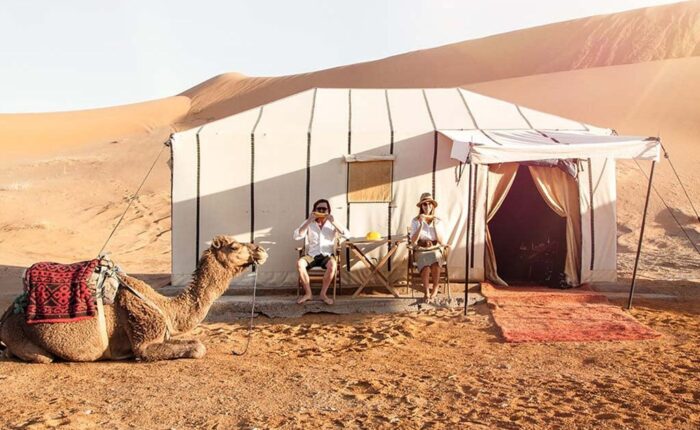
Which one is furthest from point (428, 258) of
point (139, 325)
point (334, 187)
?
point (139, 325)

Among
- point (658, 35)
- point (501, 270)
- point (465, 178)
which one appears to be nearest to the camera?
point (465, 178)

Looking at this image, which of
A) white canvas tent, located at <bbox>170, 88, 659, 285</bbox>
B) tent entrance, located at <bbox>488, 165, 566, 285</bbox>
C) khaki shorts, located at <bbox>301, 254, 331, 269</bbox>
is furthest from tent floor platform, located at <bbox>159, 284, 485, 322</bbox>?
tent entrance, located at <bbox>488, 165, 566, 285</bbox>

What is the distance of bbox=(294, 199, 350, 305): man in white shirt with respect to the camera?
294 inches

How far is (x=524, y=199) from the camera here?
970cm

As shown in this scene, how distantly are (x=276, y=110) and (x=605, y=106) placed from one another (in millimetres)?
22011

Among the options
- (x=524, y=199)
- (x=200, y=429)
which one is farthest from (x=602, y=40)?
(x=200, y=429)

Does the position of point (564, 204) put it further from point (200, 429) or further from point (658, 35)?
point (658, 35)

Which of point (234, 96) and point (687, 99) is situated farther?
point (234, 96)

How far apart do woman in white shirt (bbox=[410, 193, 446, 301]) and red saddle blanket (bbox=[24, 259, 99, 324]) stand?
395 cm

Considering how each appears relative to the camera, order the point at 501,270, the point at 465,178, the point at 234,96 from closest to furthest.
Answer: the point at 465,178
the point at 501,270
the point at 234,96

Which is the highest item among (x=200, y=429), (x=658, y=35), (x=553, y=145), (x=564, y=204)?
(x=658, y=35)

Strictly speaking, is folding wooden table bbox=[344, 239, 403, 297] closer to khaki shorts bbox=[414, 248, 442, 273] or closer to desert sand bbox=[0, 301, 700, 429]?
khaki shorts bbox=[414, 248, 442, 273]

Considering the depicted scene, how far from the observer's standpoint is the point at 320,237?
24.7ft

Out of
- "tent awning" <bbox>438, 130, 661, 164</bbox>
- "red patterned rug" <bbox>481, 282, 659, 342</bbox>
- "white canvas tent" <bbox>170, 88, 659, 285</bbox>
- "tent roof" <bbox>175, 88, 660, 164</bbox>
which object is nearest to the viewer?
"red patterned rug" <bbox>481, 282, 659, 342</bbox>
